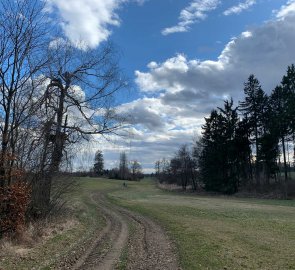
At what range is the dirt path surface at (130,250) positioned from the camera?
10.1m

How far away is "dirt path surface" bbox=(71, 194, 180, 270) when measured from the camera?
10.1m

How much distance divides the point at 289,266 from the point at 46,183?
10759 millimetres

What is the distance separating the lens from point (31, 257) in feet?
35.7

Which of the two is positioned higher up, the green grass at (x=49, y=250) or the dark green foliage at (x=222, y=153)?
the dark green foliage at (x=222, y=153)

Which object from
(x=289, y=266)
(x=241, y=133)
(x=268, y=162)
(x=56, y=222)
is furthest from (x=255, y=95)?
(x=289, y=266)

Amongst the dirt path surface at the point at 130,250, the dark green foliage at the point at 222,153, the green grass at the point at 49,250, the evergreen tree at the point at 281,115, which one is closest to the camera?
the green grass at the point at 49,250

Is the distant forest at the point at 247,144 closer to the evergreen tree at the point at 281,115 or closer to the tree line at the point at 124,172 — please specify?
the evergreen tree at the point at 281,115

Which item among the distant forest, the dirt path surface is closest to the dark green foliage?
the distant forest

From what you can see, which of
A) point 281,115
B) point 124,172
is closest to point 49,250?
point 281,115

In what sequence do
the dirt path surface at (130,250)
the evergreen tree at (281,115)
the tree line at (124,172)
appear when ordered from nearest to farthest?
the dirt path surface at (130,250)
the evergreen tree at (281,115)
the tree line at (124,172)

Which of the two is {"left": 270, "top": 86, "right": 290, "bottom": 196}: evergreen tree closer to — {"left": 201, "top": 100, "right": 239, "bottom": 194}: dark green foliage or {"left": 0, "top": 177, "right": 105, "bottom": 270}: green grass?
{"left": 201, "top": 100, "right": 239, "bottom": 194}: dark green foliage

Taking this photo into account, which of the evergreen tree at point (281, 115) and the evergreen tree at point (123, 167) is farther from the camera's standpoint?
the evergreen tree at point (123, 167)

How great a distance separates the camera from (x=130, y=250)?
40.9ft

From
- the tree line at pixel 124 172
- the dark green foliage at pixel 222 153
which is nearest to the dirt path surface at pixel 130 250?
the dark green foliage at pixel 222 153
